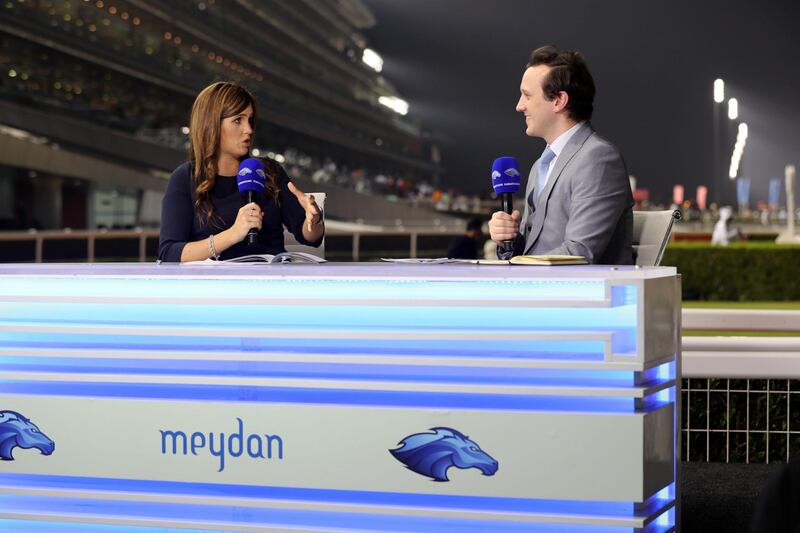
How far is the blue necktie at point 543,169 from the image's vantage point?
380 cm

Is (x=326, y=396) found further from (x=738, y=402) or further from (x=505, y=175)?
(x=738, y=402)

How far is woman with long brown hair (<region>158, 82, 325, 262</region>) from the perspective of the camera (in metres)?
3.87

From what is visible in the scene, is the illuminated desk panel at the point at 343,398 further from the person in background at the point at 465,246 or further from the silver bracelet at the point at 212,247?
the person in background at the point at 465,246

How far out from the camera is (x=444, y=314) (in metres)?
2.93

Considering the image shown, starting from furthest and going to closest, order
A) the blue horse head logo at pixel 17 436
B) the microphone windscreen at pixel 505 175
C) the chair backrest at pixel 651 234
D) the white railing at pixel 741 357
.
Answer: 1. the white railing at pixel 741 357
2. the chair backrest at pixel 651 234
3. the microphone windscreen at pixel 505 175
4. the blue horse head logo at pixel 17 436

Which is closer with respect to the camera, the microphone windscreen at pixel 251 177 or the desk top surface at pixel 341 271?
the desk top surface at pixel 341 271

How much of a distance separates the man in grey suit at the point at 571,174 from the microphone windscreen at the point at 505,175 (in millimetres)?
102

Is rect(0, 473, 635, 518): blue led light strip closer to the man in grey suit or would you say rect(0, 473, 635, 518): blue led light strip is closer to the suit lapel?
the man in grey suit

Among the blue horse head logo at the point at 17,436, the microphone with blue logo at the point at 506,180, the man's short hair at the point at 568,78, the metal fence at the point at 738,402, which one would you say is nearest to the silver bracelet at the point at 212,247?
the blue horse head logo at the point at 17,436

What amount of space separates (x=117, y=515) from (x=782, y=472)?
2125 mm

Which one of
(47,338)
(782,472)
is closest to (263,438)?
(47,338)

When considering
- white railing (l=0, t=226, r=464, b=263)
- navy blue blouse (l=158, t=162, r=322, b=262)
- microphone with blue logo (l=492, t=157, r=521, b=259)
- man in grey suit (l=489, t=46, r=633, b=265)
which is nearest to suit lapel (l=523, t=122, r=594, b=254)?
man in grey suit (l=489, t=46, r=633, b=265)

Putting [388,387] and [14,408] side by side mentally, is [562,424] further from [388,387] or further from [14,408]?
[14,408]

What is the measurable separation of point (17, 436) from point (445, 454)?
1293mm
